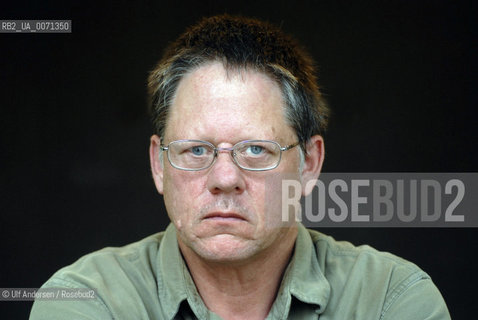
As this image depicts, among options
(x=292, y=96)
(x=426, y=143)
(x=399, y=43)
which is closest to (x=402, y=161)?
(x=426, y=143)

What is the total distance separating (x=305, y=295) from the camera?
2752 mm

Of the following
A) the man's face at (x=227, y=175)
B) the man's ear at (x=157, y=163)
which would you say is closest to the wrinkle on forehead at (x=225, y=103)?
the man's face at (x=227, y=175)

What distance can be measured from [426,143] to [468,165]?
0.23 meters

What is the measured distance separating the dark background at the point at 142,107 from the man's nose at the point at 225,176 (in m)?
1.60

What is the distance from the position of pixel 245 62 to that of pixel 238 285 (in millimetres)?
752

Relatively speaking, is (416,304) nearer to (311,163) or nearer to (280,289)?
(280,289)

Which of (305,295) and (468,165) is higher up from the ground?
(468,165)

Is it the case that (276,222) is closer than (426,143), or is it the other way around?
Answer: (276,222)

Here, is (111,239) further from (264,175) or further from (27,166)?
(264,175)

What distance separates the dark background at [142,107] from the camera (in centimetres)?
402

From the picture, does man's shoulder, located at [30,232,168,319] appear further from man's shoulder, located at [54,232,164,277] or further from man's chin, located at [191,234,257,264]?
man's chin, located at [191,234,257,264]

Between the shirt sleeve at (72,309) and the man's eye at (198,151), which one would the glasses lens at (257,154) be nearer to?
the man's eye at (198,151)

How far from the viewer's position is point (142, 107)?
4117 mm

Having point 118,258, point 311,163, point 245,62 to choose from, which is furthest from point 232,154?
point 118,258
